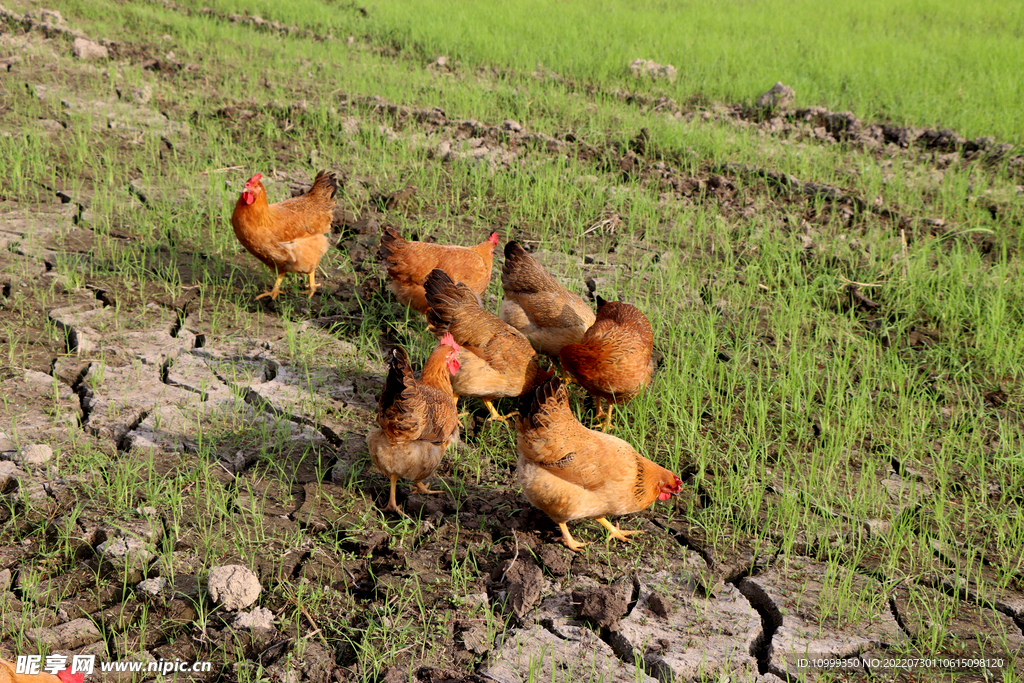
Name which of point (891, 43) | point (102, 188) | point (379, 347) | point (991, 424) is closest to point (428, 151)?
point (102, 188)

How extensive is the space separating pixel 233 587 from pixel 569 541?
4.40 feet

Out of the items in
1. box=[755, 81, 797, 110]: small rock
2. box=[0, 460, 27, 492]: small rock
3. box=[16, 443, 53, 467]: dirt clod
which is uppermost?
box=[755, 81, 797, 110]: small rock

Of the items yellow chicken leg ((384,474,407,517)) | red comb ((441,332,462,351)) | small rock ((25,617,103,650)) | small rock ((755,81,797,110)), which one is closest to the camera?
small rock ((25,617,103,650))

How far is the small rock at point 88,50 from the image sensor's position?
9.03 m

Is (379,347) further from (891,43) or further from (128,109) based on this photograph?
(891,43)

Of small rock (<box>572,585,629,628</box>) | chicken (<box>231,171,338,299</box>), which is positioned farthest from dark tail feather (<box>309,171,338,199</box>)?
small rock (<box>572,585,629,628</box>)

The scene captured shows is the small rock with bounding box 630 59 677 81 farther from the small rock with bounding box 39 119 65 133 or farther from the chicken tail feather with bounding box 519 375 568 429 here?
the chicken tail feather with bounding box 519 375 568 429

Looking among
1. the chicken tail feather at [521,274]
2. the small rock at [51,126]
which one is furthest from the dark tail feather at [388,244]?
the small rock at [51,126]

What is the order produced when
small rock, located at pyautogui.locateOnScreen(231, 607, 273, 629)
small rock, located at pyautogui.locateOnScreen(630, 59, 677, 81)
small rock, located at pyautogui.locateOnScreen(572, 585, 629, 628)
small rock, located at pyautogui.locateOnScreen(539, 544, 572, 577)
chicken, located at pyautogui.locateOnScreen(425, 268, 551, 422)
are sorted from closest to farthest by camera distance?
small rock, located at pyautogui.locateOnScreen(231, 607, 273, 629)
small rock, located at pyautogui.locateOnScreen(572, 585, 629, 628)
small rock, located at pyautogui.locateOnScreen(539, 544, 572, 577)
chicken, located at pyautogui.locateOnScreen(425, 268, 551, 422)
small rock, located at pyautogui.locateOnScreen(630, 59, 677, 81)

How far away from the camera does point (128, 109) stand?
764cm

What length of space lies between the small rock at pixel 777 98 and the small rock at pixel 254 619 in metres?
8.13

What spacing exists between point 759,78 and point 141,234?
7.70 m

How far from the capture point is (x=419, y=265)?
4.52 m

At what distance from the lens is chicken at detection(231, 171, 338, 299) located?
4.63 meters
